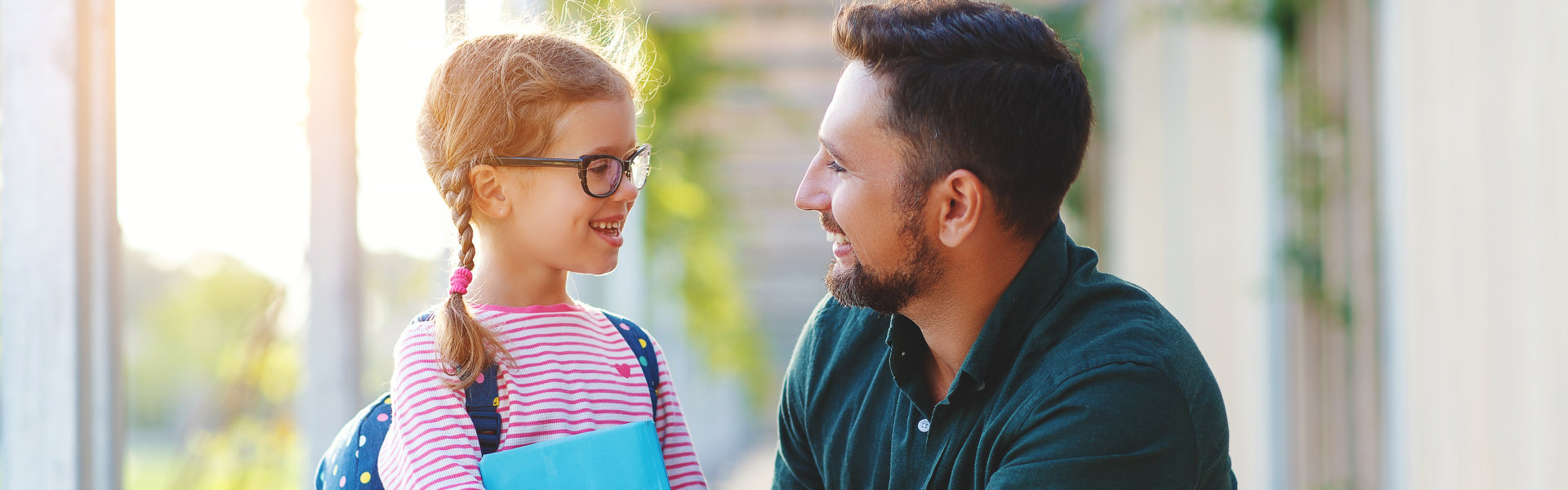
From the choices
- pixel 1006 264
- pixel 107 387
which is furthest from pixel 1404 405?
pixel 107 387

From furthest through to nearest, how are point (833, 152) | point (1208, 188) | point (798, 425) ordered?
point (1208, 188), point (798, 425), point (833, 152)

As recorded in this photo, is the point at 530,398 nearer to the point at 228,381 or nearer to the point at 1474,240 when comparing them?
the point at 228,381

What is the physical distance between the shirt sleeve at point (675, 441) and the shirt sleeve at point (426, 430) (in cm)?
30

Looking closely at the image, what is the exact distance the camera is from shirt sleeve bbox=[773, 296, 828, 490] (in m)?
1.86

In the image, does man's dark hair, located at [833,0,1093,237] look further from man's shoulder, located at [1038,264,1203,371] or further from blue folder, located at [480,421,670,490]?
blue folder, located at [480,421,670,490]

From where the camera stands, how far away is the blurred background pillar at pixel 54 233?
171 centimetres

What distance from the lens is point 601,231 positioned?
159 cm

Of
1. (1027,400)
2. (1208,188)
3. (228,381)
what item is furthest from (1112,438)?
(1208,188)

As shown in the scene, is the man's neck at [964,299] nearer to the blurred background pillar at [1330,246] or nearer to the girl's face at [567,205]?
the girl's face at [567,205]

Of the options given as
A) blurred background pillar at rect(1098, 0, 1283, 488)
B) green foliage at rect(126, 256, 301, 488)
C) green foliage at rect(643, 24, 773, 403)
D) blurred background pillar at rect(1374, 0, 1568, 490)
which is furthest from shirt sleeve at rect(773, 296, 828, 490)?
green foliage at rect(643, 24, 773, 403)

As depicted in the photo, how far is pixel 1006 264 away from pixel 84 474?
139 cm

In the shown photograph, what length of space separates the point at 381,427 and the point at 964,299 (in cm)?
80

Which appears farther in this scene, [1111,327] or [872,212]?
[872,212]

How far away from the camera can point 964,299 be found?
1.68 metres
